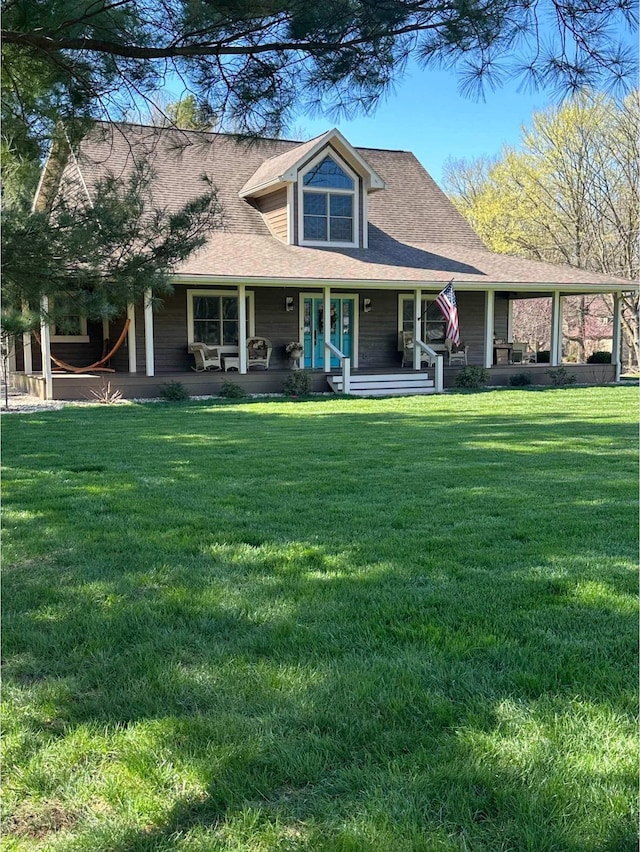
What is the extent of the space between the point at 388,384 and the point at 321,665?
1544 centimetres

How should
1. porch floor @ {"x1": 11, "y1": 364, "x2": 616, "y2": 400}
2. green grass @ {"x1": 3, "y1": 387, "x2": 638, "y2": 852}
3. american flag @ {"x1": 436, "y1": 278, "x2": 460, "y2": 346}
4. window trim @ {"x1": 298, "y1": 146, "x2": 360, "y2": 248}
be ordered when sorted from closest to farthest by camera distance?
green grass @ {"x1": 3, "y1": 387, "x2": 638, "y2": 852}, porch floor @ {"x1": 11, "y1": 364, "x2": 616, "y2": 400}, american flag @ {"x1": 436, "y1": 278, "x2": 460, "y2": 346}, window trim @ {"x1": 298, "y1": 146, "x2": 360, "y2": 248}

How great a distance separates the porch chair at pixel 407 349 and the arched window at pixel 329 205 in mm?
2869

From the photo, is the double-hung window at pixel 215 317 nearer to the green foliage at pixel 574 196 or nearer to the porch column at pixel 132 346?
the porch column at pixel 132 346

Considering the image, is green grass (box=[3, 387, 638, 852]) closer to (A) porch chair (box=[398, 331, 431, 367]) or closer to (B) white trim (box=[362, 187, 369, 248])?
(A) porch chair (box=[398, 331, 431, 367])

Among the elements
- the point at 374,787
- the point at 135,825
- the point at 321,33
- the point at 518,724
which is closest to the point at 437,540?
the point at 518,724

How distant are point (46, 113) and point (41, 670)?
15.2 feet

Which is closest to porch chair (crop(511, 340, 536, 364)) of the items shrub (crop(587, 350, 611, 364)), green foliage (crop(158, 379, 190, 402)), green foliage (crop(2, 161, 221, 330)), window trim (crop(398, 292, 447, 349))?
window trim (crop(398, 292, 447, 349))

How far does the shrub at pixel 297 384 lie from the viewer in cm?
1719

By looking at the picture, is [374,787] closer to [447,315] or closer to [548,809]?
[548,809]

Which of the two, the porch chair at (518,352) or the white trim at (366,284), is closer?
the white trim at (366,284)

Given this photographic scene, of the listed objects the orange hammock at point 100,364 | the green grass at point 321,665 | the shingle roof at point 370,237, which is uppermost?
the shingle roof at point 370,237

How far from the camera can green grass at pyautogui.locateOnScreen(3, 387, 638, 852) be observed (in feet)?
7.16

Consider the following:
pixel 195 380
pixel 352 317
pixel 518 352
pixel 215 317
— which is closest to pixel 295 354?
pixel 215 317

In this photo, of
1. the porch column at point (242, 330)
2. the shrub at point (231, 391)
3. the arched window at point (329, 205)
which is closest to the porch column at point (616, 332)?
the arched window at point (329, 205)
